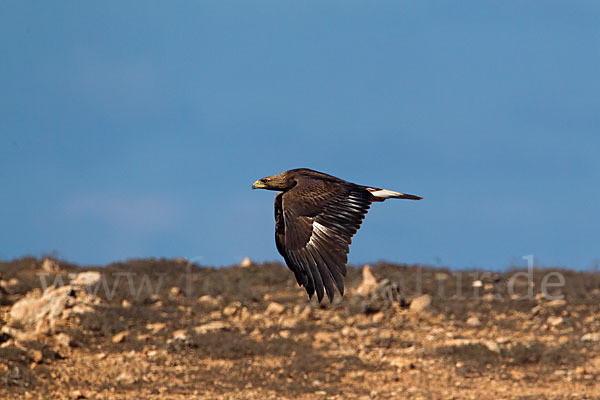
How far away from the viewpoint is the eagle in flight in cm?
775

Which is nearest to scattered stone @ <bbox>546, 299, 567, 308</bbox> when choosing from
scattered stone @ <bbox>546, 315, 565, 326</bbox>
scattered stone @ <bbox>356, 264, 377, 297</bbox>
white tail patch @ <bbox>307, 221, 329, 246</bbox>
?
scattered stone @ <bbox>546, 315, 565, 326</bbox>

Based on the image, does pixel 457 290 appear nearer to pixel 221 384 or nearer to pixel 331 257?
pixel 221 384

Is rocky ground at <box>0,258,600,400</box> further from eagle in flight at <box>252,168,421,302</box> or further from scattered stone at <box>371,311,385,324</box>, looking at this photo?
eagle in flight at <box>252,168,421,302</box>

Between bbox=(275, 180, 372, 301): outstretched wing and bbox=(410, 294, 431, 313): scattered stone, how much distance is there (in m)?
7.78

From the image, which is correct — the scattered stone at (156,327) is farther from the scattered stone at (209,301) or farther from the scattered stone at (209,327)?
the scattered stone at (209,301)

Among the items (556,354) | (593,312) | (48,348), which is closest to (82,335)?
(48,348)

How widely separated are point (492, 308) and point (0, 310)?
9.65 meters

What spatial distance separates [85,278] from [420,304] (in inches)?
290

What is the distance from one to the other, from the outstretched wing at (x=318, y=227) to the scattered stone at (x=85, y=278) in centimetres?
1023

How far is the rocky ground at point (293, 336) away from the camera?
12.8 m

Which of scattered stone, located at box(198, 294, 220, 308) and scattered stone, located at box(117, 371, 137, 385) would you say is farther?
scattered stone, located at box(198, 294, 220, 308)

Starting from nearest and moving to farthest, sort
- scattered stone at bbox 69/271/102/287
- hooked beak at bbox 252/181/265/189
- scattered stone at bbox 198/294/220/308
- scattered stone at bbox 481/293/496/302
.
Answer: hooked beak at bbox 252/181/265/189 < scattered stone at bbox 198/294/220/308 < scattered stone at bbox 481/293/496/302 < scattered stone at bbox 69/271/102/287

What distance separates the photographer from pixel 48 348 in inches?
548

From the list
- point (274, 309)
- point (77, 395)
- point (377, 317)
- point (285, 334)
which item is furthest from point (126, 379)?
point (377, 317)
